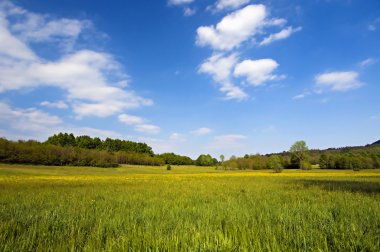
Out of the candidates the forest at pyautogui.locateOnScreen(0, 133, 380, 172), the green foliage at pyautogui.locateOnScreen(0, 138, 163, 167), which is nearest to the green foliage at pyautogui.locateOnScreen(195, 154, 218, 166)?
the forest at pyautogui.locateOnScreen(0, 133, 380, 172)

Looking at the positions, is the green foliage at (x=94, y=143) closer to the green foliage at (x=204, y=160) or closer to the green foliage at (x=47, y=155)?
the green foliage at (x=204, y=160)

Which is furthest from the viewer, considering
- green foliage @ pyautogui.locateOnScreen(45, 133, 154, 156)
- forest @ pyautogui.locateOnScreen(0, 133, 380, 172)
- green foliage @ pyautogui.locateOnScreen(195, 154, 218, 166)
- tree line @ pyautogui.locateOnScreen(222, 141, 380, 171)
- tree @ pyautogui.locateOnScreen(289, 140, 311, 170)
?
green foliage @ pyautogui.locateOnScreen(195, 154, 218, 166)

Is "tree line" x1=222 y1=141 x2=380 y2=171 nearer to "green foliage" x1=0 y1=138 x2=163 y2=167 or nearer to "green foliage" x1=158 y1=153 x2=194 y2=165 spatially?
"green foliage" x1=158 y1=153 x2=194 y2=165

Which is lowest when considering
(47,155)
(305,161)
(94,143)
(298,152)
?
(305,161)

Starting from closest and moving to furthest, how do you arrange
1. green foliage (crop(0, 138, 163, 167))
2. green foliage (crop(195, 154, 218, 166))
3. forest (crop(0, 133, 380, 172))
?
green foliage (crop(0, 138, 163, 167))
forest (crop(0, 133, 380, 172))
green foliage (crop(195, 154, 218, 166))

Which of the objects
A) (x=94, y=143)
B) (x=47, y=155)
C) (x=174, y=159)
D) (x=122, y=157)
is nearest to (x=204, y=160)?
(x=174, y=159)

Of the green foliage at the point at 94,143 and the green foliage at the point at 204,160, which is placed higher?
the green foliage at the point at 94,143

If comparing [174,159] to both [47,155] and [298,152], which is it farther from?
[47,155]

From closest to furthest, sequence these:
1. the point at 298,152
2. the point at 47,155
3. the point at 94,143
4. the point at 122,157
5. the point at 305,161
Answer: the point at 47,155, the point at 305,161, the point at 122,157, the point at 298,152, the point at 94,143

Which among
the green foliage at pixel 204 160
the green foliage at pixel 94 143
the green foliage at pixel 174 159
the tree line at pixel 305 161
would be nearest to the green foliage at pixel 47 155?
the green foliage at pixel 94 143

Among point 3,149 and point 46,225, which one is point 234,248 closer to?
point 46,225

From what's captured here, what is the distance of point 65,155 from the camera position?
8850cm

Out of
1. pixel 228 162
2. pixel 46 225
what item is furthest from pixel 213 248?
pixel 228 162

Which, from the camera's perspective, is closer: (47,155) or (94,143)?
(47,155)
